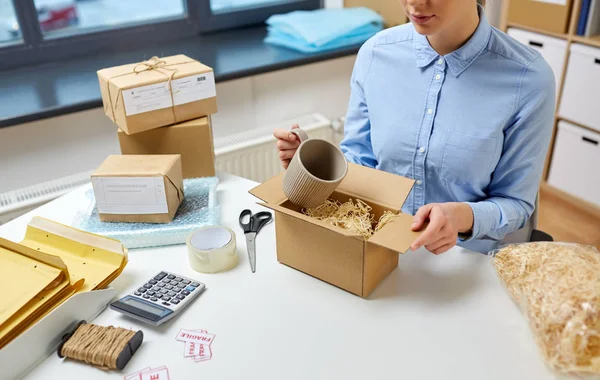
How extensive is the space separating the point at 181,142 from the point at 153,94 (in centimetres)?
14

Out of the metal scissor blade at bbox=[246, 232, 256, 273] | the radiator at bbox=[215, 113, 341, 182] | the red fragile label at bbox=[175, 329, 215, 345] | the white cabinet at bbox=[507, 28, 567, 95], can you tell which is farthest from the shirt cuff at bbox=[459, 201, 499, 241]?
the white cabinet at bbox=[507, 28, 567, 95]

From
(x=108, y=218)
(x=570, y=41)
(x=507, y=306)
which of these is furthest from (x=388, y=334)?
(x=570, y=41)

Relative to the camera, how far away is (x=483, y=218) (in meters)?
1.10

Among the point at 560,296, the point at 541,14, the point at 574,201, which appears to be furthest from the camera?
the point at 574,201

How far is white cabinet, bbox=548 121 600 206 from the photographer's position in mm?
2492

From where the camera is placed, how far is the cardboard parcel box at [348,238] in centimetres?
97

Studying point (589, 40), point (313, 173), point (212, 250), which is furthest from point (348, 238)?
point (589, 40)

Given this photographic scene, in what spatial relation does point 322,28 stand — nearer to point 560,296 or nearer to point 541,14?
point 541,14

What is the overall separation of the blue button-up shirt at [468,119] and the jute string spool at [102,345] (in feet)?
2.23

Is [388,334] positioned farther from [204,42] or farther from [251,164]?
[204,42]

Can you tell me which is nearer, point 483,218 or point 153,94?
point 483,218

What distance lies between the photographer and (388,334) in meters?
0.94

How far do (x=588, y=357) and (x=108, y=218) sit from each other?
992 millimetres

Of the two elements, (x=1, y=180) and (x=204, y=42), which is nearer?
(x=1, y=180)
